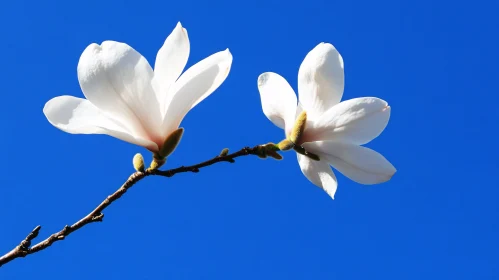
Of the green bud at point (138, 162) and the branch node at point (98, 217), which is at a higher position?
the green bud at point (138, 162)

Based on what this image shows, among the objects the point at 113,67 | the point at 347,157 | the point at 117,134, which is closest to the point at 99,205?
the point at 117,134

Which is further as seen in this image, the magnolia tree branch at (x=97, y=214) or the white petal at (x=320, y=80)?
the white petal at (x=320, y=80)

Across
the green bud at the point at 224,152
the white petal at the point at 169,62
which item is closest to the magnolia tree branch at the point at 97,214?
the green bud at the point at 224,152

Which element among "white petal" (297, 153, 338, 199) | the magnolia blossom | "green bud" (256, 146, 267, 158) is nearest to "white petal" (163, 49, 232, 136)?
the magnolia blossom

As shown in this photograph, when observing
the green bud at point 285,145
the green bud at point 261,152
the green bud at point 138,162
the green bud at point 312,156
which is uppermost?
the green bud at point 285,145

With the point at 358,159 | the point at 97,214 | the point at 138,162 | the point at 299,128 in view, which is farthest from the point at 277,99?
the point at 97,214

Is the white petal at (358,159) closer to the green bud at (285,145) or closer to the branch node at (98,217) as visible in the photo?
the green bud at (285,145)

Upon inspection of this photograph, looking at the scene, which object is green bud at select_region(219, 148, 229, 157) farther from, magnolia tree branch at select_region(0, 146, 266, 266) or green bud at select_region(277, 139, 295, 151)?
green bud at select_region(277, 139, 295, 151)

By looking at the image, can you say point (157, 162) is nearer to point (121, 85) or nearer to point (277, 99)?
point (121, 85)
